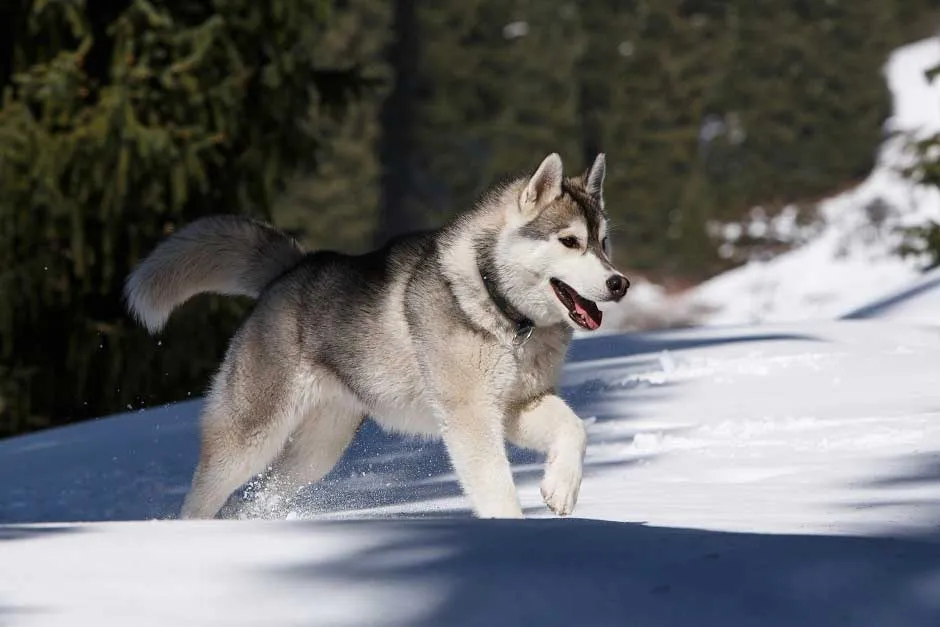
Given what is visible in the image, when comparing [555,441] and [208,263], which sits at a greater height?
[555,441]

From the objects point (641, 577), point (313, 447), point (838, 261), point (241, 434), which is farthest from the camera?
point (838, 261)

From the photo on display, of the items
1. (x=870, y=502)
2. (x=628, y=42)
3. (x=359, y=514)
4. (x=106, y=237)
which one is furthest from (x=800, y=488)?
(x=628, y=42)

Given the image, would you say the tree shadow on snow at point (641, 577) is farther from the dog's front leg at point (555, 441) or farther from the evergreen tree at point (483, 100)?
the evergreen tree at point (483, 100)

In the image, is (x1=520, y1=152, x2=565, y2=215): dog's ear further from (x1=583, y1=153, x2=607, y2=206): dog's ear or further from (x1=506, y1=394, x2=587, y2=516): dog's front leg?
(x1=506, y1=394, x2=587, y2=516): dog's front leg

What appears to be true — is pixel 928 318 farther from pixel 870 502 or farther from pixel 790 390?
pixel 870 502

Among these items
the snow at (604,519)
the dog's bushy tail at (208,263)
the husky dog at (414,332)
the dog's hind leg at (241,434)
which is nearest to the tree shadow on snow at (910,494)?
the snow at (604,519)

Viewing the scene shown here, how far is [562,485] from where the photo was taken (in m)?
5.11

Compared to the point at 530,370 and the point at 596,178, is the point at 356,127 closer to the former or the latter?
the point at 596,178

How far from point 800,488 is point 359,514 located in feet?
5.63

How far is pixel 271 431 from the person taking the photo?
609cm

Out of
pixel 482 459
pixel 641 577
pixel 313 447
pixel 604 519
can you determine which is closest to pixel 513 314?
pixel 482 459

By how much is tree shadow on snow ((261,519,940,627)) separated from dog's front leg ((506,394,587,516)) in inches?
57.2

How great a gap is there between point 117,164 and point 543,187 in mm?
5614

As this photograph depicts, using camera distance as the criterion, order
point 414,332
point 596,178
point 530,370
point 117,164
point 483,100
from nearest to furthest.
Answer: point 530,370, point 414,332, point 596,178, point 117,164, point 483,100
